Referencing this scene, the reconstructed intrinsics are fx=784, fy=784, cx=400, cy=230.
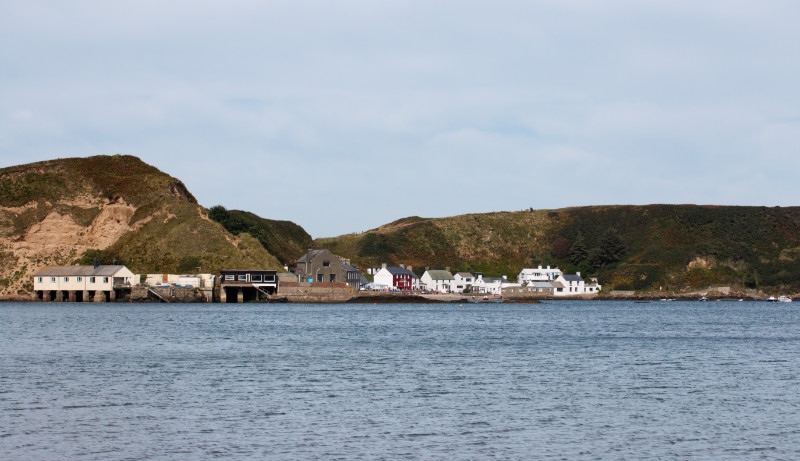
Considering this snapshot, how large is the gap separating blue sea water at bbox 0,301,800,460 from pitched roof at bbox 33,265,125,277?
2389 inches

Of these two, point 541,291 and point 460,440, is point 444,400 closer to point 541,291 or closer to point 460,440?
point 460,440

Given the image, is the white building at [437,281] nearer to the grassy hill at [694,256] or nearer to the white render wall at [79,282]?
the grassy hill at [694,256]

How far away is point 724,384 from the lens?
38562 millimetres

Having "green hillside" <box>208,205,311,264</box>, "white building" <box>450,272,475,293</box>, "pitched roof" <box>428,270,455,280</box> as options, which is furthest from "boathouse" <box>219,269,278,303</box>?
"white building" <box>450,272,475,293</box>

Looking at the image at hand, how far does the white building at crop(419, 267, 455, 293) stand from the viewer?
6855 inches

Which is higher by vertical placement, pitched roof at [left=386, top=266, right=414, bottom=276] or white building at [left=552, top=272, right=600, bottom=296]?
pitched roof at [left=386, top=266, right=414, bottom=276]

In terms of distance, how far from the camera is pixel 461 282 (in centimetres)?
17475

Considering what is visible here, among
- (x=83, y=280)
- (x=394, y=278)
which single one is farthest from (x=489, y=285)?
(x=83, y=280)

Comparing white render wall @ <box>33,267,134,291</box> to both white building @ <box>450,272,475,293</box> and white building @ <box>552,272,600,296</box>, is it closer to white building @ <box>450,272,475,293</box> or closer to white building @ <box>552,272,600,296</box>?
white building @ <box>450,272,475,293</box>

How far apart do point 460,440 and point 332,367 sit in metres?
19.6

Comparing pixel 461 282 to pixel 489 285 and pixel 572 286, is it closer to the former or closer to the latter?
pixel 489 285

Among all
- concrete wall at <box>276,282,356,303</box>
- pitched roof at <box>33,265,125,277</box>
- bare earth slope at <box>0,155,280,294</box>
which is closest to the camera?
pitched roof at <box>33,265,125,277</box>

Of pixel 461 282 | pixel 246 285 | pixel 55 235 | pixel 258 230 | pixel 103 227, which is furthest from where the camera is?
pixel 258 230

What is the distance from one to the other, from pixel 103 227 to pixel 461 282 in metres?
76.1
